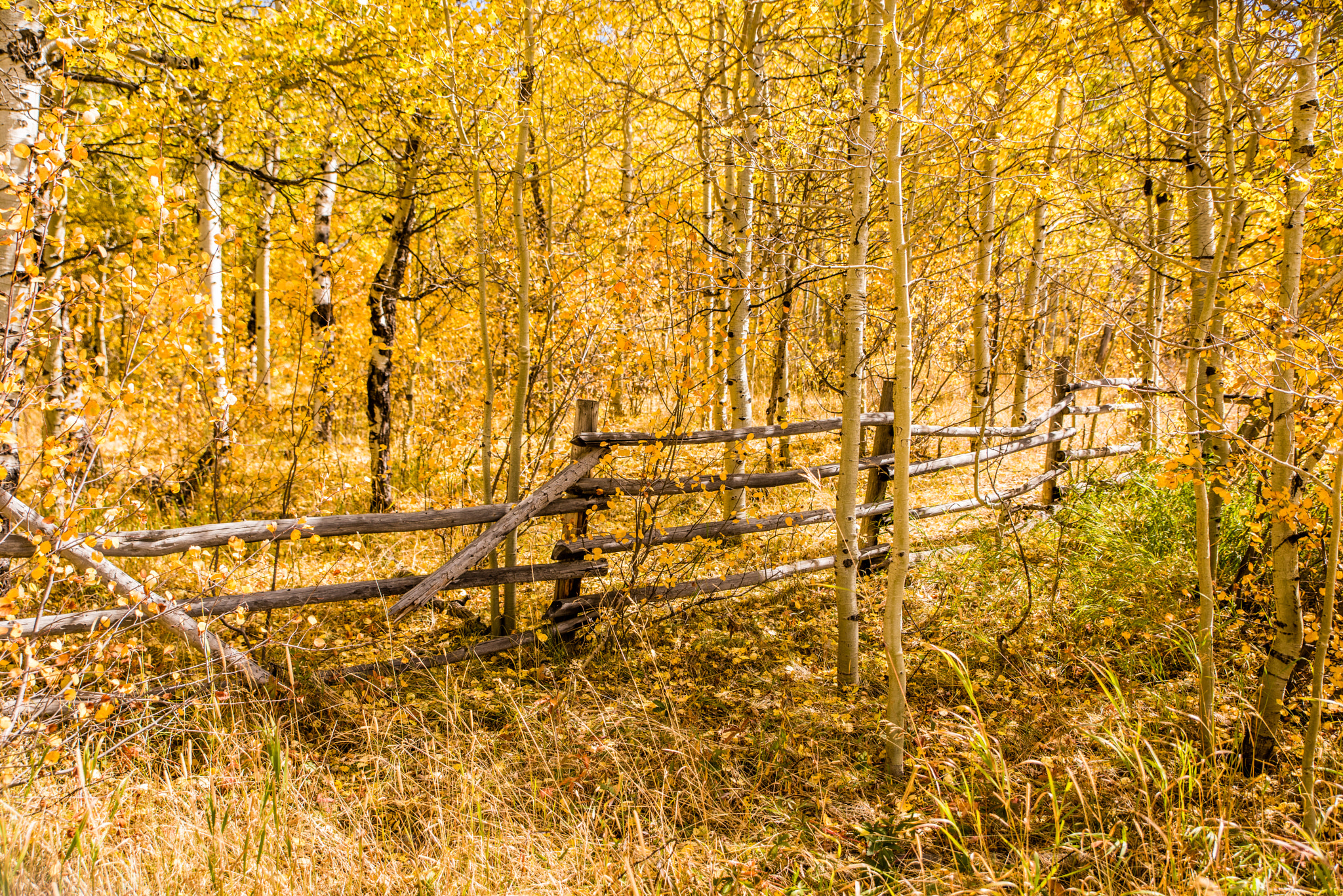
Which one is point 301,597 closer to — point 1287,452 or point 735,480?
point 735,480

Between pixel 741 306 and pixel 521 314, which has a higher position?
pixel 741 306

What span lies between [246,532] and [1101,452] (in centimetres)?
682

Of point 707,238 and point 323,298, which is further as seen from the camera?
point 323,298

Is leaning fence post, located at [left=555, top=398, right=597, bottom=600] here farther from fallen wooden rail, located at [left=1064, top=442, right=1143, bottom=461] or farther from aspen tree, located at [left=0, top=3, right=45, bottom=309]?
fallen wooden rail, located at [left=1064, top=442, right=1143, bottom=461]

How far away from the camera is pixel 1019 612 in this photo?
418 cm

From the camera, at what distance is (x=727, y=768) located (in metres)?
2.74

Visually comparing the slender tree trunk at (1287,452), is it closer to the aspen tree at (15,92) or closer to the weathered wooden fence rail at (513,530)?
the weathered wooden fence rail at (513,530)

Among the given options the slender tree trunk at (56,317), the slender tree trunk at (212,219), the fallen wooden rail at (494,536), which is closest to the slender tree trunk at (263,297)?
the slender tree trunk at (212,219)

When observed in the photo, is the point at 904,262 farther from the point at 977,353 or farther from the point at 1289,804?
the point at 977,353

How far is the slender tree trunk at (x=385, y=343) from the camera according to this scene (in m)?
5.66

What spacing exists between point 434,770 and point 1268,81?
4.69m

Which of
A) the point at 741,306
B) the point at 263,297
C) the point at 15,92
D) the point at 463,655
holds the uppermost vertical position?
the point at 15,92

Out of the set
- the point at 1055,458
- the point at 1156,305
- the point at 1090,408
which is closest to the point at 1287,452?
the point at 1055,458

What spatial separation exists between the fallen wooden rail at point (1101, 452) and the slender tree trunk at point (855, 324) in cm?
404
